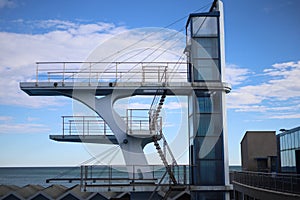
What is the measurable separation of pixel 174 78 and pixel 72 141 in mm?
6033

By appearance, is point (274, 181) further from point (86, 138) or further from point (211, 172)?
point (86, 138)

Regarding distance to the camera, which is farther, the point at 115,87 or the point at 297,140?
the point at 297,140

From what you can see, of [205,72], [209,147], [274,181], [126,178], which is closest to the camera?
[274,181]

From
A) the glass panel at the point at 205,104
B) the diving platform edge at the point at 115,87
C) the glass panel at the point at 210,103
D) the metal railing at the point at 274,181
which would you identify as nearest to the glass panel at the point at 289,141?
the metal railing at the point at 274,181

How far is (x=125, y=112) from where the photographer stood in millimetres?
22625

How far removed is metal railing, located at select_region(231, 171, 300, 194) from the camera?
18609mm

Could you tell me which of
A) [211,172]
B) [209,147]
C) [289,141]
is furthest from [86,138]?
[289,141]

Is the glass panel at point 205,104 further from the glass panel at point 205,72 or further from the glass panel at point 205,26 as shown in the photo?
the glass panel at point 205,26

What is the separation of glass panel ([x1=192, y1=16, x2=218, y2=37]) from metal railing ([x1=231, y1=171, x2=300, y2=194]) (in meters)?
7.59

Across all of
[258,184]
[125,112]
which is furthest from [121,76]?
[258,184]

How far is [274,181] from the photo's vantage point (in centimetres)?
2055

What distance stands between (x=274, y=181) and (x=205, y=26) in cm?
846

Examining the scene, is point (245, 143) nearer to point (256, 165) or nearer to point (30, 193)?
point (256, 165)

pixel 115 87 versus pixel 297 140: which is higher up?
pixel 115 87
